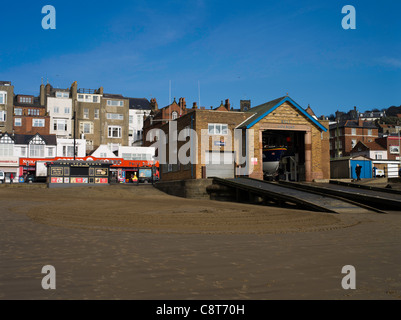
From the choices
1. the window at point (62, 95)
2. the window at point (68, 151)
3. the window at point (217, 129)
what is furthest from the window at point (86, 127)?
the window at point (217, 129)

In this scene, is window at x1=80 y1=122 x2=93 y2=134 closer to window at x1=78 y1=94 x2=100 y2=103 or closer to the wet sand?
window at x1=78 y1=94 x2=100 y2=103

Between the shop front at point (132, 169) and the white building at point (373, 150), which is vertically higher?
the white building at point (373, 150)

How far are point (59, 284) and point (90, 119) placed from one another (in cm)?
8484

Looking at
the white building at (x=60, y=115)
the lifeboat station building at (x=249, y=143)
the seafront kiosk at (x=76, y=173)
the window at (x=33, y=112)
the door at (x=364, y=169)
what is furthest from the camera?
the window at (x=33, y=112)

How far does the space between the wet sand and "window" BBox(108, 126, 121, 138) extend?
252ft

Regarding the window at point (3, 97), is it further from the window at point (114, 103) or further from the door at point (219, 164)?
the door at point (219, 164)

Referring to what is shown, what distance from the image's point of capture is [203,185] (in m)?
31.5

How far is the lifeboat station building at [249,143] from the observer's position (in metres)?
33.9

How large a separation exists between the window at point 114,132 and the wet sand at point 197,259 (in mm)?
76733

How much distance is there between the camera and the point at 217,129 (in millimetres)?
34625

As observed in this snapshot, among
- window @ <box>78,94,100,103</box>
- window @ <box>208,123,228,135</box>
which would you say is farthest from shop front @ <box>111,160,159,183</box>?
window @ <box>208,123,228,135</box>

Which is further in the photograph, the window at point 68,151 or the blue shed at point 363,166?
the window at point 68,151
